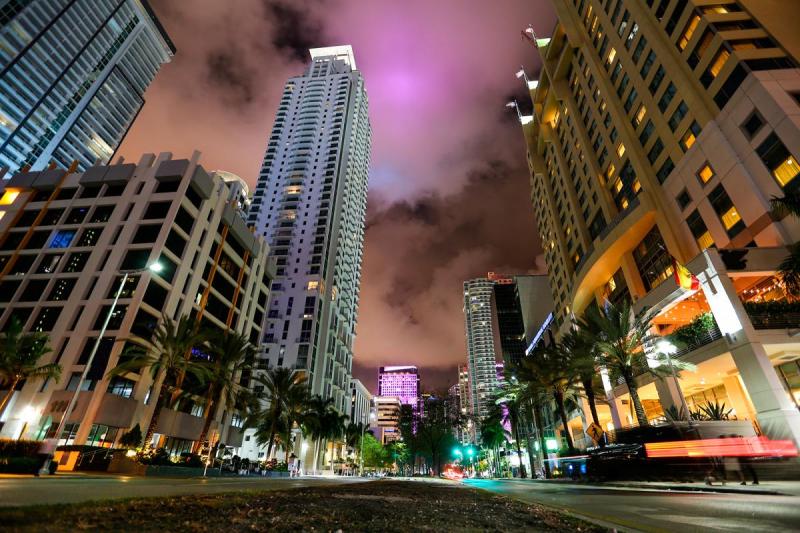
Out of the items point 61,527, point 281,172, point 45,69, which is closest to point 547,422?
point 61,527

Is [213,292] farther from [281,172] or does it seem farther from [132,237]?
[281,172]

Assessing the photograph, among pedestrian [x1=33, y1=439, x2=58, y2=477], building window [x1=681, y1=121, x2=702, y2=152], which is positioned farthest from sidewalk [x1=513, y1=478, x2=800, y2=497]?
building window [x1=681, y1=121, x2=702, y2=152]

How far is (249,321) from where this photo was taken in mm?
60562

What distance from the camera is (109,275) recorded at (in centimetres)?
3928

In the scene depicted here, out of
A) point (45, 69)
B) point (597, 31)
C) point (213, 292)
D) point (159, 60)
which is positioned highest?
point (159, 60)

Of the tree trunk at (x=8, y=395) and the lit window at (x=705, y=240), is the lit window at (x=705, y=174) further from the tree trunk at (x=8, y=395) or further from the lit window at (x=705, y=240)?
the tree trunk at (x=8, y=395)

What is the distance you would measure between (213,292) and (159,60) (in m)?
178

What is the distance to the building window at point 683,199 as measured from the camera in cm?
3462

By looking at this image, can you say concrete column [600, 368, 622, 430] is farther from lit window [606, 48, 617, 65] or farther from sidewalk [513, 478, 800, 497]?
lit window [606, 48, 617, 65]

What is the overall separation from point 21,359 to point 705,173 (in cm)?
6161

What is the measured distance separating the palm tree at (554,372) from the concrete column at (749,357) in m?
11.8

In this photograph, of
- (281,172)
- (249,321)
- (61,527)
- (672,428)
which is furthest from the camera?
(281,172)

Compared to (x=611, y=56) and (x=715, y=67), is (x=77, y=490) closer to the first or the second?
(x=715, y=67)

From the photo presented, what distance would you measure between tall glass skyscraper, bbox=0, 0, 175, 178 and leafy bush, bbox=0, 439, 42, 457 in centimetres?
12114
